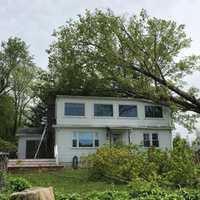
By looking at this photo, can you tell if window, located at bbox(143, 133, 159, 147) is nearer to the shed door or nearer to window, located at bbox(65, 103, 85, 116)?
window, located at bbox(65, 103, 85, 116)

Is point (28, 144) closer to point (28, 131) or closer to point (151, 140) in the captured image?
point (28, 131)

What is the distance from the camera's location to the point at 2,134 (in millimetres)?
39281

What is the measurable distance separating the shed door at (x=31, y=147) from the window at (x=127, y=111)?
7.85m

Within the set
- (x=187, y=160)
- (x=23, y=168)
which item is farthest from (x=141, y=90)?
(x=187, y=160)

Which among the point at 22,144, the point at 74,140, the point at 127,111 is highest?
the point at 127,111

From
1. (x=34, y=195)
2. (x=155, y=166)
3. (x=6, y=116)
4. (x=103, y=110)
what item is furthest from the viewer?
(x=6, y=116)

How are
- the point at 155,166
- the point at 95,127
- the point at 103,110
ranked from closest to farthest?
1. the point at 155,166
2. the point at 95,127
3. the point at 103,110

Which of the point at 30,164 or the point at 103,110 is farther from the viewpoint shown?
the point at 103,110

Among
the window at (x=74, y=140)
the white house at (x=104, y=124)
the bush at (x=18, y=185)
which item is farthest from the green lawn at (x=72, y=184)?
the window at (x=74, y=140)

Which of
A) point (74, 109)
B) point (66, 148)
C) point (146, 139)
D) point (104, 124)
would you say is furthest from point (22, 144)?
point (146, 139)

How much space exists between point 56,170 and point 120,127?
7320mm

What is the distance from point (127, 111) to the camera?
89.1 feet

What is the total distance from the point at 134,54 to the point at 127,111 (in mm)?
8125

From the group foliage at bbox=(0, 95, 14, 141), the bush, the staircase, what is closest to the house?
the staircase
